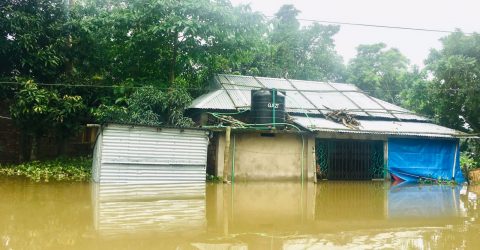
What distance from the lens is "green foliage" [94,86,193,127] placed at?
13.8 m

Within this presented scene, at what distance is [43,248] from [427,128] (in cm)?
1537

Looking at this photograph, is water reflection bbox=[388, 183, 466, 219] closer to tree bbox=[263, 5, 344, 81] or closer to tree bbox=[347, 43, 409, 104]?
tree bbox=[263, 5, 344, 81]

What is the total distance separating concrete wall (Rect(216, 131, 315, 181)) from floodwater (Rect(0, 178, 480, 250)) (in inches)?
95.9

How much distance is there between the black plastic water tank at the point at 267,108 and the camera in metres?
13.8

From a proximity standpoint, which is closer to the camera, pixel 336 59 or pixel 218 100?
pixel 218 100

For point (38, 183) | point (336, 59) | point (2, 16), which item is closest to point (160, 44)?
point (2, 16)

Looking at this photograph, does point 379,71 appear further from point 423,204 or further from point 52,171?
point 52,171

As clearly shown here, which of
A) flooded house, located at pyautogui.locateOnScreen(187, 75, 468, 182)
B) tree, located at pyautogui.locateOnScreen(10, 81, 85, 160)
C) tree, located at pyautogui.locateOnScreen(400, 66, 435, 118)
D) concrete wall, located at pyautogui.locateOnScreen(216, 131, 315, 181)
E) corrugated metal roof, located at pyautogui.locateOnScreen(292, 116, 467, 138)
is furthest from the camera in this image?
tree, located at pyautogui.locateOnScreen(400, 66, 435, 118)

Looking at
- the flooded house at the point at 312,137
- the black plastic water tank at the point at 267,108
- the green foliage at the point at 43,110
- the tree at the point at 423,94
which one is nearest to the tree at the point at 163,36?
the flooded house at the point at 312,137

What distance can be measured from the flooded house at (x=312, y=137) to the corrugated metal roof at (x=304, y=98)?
0.14 feet

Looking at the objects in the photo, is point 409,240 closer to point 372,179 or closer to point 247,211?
point 247,211

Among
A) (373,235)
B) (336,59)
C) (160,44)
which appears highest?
(336,59)

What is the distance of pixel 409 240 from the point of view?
5570mm

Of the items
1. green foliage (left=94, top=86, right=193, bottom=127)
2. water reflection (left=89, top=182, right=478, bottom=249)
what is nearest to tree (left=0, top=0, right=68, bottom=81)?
green foliage (left=94, top=86, right=193, bottom=127)
